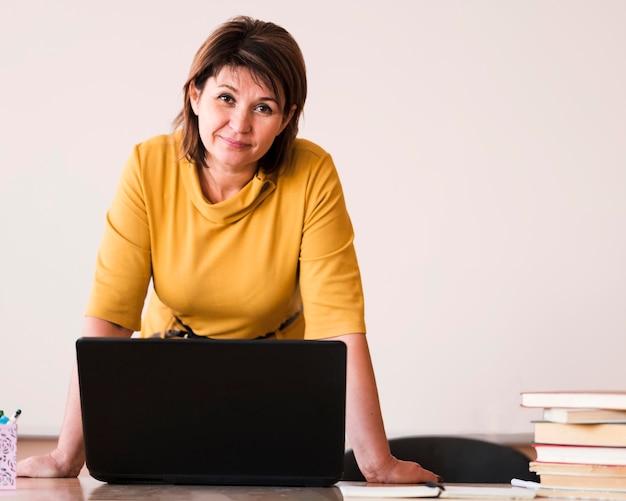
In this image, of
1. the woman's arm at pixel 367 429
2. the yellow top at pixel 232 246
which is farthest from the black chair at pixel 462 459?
the yellow top at pixel 232 246

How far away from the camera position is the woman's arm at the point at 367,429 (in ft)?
5.24

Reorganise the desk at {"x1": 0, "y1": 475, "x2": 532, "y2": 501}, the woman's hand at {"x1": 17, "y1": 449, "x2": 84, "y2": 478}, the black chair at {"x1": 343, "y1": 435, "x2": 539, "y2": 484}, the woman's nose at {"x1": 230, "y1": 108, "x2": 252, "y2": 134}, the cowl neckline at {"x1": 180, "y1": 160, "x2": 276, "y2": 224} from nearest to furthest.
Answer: the desk at {"x1": 0, "y1": 475, "x2": 532, "y2": 501} < the woman's hand at {"x1": 17, "y1": 449, "x2": 84, "y2": 478} < the woman's nose at {"x1": 230, "y1": 108, "x2": 252, "y2": 134} < the cowl neckline at {"x1": 180, "y1": 160, "x2": 276, "y2": 224} < the black chair at {"x1": 343, "y1": 435, "x2": 539, "y2": 484}

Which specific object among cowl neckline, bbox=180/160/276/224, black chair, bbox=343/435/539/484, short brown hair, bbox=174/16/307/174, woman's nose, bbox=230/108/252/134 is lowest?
black chair, bbox=343/435/539/484

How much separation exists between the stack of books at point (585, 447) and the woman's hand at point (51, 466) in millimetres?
787

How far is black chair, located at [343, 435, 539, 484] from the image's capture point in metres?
1.98

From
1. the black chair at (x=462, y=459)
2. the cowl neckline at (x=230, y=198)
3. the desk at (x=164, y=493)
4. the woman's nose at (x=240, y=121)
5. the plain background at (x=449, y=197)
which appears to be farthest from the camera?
the plain background at (x=449, y=197)

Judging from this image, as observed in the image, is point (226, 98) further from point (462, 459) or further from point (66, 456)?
point (462, 459)

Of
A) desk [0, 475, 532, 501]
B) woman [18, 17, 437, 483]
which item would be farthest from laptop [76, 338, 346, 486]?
woman [18, 17, 437, 483]

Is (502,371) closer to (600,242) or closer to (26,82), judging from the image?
(600,242)

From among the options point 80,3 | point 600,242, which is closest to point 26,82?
point 80,3

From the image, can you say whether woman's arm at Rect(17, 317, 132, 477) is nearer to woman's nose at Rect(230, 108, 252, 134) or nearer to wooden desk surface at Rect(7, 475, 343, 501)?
wooden desk surface at Rect(7, 475, 343, 501)

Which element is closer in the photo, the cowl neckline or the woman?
the woman

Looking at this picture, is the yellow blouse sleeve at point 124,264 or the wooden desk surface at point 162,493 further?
the yellow blouse sleeve at point 124,264

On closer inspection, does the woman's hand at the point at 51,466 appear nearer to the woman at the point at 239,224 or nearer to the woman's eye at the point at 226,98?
the woman at the point at 239,224
